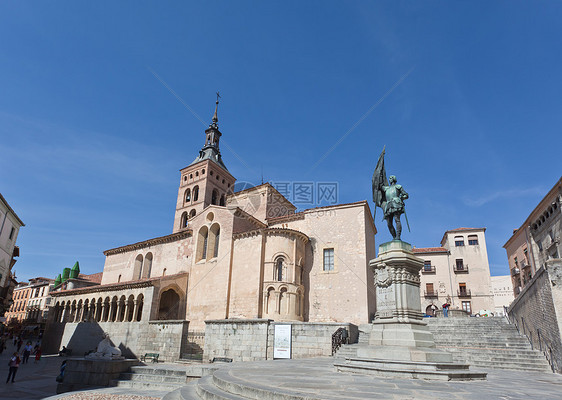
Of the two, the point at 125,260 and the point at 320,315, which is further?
the point at 125,260

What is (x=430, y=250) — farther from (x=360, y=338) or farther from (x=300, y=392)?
(x=300, y=392)

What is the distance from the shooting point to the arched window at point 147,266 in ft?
106

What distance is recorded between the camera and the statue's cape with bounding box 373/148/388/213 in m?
10.2

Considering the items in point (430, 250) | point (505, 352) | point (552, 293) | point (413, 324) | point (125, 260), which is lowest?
point (505, 352)

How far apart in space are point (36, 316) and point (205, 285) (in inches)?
1928

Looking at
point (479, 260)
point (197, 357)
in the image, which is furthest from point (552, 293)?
point (479, 260)

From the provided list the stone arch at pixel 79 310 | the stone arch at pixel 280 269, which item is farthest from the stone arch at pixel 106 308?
the stone arch at pixel 280 269

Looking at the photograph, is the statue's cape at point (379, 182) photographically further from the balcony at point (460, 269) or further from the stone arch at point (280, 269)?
the balcony at point (460, 269)

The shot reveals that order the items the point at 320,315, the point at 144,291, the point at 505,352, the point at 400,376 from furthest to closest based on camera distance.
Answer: the point at 144,291, the point at 320,315, the point at 505,352, the point at 400,376

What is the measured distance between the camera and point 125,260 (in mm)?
34312

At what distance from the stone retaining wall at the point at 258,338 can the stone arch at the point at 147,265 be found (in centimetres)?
1641

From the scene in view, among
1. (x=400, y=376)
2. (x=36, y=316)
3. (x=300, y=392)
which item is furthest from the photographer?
(x=36, y=316)

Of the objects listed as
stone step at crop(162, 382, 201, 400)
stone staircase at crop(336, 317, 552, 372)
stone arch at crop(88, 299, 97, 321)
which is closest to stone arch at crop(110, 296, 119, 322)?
stone arch at crop(88, 299, 97, 321)

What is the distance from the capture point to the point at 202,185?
131ft
